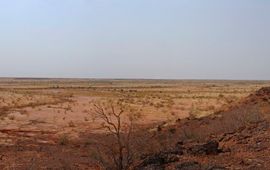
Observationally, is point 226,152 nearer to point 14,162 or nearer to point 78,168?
point 78,168

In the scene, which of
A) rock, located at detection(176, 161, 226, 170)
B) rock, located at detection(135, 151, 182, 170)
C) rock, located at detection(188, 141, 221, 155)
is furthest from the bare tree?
rock, located at detection(176, 161, 226, 170)

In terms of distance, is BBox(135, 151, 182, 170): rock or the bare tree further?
the bare tree

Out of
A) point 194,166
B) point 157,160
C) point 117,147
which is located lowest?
point 117,147

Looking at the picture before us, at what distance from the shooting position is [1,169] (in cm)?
1541

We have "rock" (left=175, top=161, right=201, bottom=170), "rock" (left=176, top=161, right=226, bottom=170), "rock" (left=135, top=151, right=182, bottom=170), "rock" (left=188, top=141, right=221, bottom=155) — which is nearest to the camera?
"rock" (left=176, top=161, right=226, bottom=170)

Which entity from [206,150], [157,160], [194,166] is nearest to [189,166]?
[194,166]

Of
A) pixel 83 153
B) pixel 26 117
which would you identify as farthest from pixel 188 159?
pixel 26 117

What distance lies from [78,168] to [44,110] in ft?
83.5

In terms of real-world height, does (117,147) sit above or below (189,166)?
below

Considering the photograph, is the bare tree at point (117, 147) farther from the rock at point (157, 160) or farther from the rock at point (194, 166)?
the rock at point (194, 166)

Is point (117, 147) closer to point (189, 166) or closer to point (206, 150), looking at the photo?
point (206, 150)

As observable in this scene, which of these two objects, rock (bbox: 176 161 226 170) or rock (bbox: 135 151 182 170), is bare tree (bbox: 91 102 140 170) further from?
rock (bbox: 176 161 226 170)

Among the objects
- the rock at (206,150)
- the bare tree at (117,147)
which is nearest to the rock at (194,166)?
the rock at (206,150)

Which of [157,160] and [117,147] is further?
[117,147]
